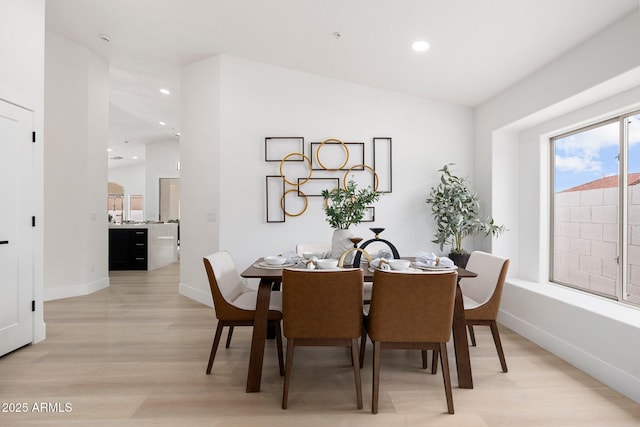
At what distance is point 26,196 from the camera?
2.98 meters

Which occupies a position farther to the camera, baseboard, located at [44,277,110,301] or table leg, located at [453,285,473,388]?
baseboard, located at [44,277,110,301]

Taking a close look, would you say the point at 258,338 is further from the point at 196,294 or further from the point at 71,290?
the point at 71,290

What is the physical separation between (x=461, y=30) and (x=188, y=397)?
10.8 ft

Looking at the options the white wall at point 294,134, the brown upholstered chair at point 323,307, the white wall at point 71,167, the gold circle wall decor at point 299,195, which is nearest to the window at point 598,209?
the white wall at point 294,134

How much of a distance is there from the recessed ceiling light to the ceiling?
0.04 metres

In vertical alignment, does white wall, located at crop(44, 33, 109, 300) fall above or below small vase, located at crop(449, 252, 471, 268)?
above

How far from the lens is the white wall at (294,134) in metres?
4.25

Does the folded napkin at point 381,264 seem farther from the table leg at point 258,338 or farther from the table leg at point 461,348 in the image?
the table leg at point 258,338

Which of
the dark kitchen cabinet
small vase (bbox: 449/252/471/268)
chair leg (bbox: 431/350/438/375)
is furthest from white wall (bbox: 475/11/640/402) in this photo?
the dark kitchen cabinet

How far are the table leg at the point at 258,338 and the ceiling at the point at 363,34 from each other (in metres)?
2.35

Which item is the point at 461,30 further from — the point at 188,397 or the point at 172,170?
the point at 172,170

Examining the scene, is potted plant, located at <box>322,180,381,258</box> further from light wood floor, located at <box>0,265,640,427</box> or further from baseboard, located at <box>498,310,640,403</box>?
baseboard, located at <box>498,310,640,403</box>

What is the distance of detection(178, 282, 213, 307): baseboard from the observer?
4316 mm

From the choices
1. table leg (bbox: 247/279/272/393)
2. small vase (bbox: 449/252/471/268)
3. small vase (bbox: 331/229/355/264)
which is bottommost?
table leg (bbox: 247/279/272/393)
